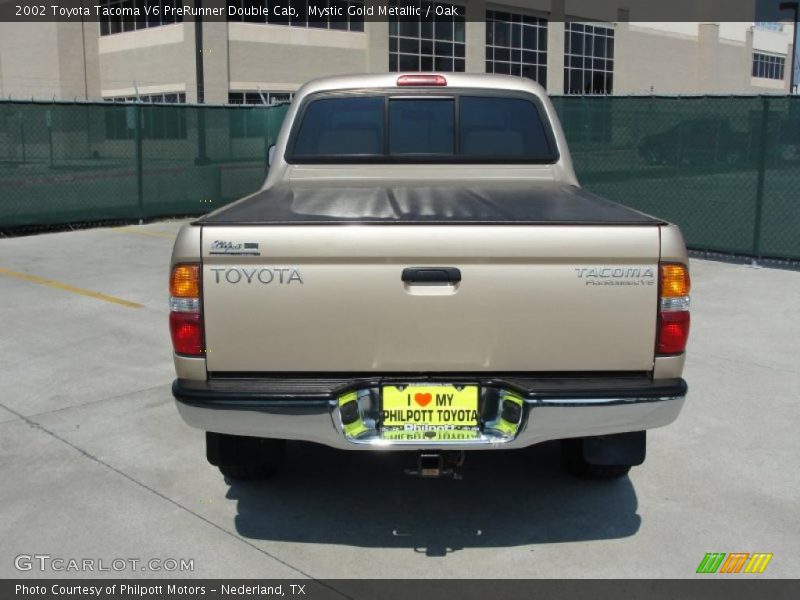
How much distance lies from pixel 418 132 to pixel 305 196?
41.3 inches

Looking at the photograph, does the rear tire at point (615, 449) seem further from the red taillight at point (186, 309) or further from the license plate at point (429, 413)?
the red taillight at point (186, 309)

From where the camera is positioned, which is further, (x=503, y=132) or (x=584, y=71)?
(x=584, y=71)

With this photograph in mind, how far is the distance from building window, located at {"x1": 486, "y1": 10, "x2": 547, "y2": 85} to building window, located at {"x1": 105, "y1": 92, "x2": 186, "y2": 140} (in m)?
30.5

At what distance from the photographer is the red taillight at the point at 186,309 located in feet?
11.7

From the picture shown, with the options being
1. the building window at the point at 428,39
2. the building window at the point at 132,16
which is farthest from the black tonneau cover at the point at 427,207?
the building window at the point at 428,39

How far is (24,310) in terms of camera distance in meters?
8.57

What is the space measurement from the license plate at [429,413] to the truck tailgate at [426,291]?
0.32ft

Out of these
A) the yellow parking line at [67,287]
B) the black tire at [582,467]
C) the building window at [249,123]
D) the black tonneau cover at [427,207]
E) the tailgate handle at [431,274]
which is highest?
the building window at [249,123]

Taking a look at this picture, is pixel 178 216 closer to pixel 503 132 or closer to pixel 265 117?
pixel 265 117

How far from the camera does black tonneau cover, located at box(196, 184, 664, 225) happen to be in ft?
11.8

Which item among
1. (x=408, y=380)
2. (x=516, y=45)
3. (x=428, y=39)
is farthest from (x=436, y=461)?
(x=516, y=45)

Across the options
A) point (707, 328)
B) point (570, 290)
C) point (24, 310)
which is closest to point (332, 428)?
point (570, 290)

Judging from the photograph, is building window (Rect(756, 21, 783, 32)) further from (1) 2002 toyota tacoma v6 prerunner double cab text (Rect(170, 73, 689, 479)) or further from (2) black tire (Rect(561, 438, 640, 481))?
(1) 2002 toyota tacoma v6 prerunner double cab text (Rect(170, 73, 689, 479))

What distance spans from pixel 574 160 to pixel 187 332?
1213 cm
